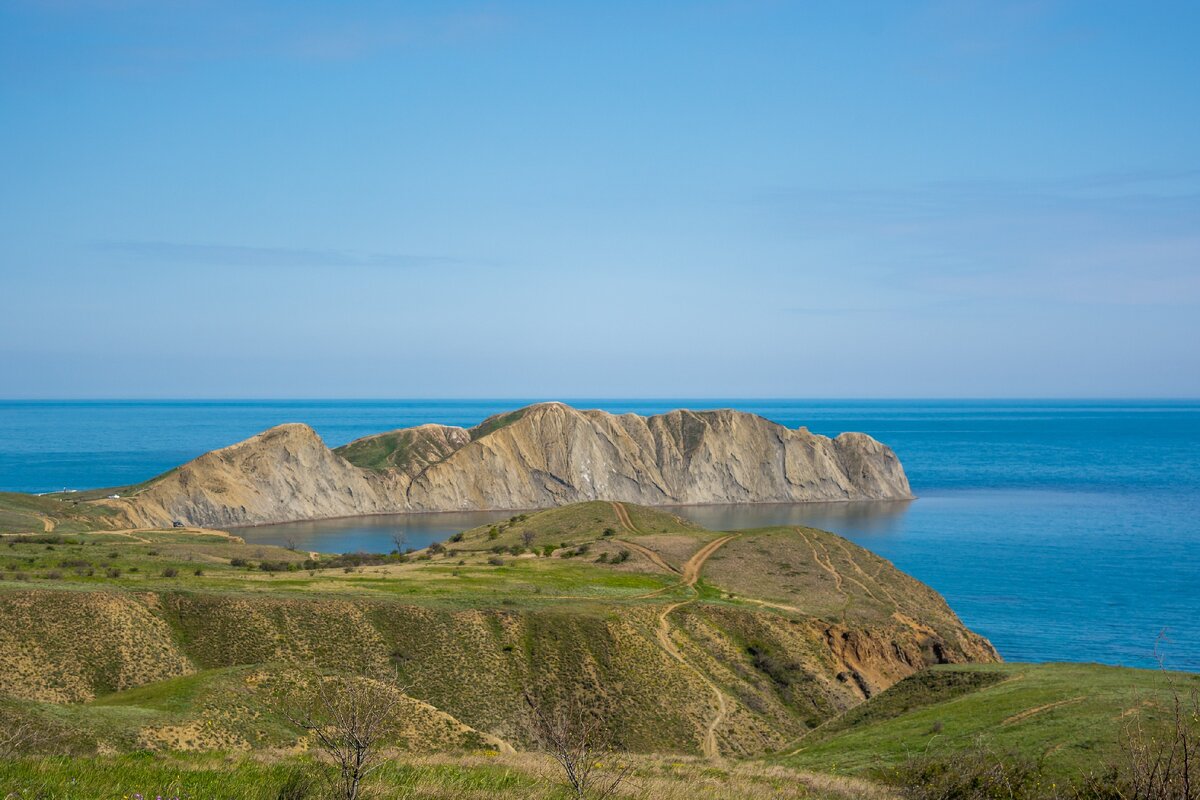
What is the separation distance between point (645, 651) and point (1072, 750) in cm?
3161

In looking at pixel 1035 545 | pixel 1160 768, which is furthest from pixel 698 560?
pixel 1160 768

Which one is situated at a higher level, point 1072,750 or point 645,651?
point 1072,750

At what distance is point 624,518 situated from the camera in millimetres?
109000

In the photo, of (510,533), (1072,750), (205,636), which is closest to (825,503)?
(510,533)

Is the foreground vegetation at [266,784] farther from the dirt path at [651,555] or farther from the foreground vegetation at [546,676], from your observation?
the dirt path at [651,555]

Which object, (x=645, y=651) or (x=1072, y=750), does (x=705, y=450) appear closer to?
(x=645, y=651)

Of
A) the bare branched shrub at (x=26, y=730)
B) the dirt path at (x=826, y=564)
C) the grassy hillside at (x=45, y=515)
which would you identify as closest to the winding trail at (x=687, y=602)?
the dirt path at (x=826, y=564)

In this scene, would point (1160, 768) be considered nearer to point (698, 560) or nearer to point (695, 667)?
point (695, 667)

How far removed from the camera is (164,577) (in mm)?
65312

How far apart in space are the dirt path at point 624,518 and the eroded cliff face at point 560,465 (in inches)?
2175

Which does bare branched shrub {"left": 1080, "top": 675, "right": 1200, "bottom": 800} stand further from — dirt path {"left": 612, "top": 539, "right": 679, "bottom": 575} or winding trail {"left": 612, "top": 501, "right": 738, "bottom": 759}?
dirt path {"left": 612, "top": 539, "right": 679, "bottom": 575}

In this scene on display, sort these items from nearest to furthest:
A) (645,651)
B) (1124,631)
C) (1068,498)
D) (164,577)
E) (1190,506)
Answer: (645,651) < (164,577) < (1124,631) < (1190,506) < (1068,498)

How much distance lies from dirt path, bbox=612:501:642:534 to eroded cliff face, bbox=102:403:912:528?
5524 cm

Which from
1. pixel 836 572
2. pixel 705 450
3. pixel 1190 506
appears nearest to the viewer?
pixel 836 572
